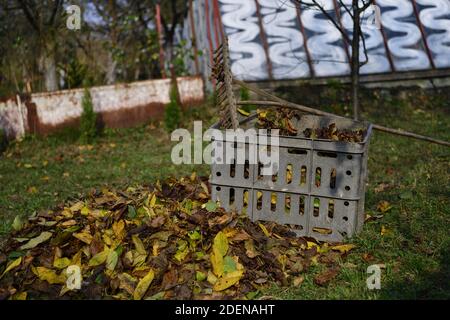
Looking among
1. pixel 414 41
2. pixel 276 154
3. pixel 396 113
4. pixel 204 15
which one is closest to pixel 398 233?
pixel 276 154

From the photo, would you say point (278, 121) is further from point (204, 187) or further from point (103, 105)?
point (103, 105)

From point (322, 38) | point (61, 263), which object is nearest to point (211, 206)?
point (61, 263)

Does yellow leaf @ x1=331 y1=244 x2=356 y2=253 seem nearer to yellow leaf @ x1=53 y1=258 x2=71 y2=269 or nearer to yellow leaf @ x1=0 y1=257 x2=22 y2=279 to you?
yellow leaf @ x1=53 y1=258 x2=71 y2=269

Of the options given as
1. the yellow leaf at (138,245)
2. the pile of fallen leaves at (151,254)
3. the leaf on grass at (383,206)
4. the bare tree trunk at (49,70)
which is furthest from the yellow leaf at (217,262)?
the bare tree trunk at (49,70)

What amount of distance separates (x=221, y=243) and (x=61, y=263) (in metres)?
1.10

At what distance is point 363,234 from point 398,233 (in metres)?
0.30

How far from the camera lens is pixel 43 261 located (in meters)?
3.40

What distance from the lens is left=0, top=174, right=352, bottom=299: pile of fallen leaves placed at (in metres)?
3.16

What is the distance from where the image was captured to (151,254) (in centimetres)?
345

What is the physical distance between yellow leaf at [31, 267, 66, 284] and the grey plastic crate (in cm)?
137

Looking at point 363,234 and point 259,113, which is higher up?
point 259,113
